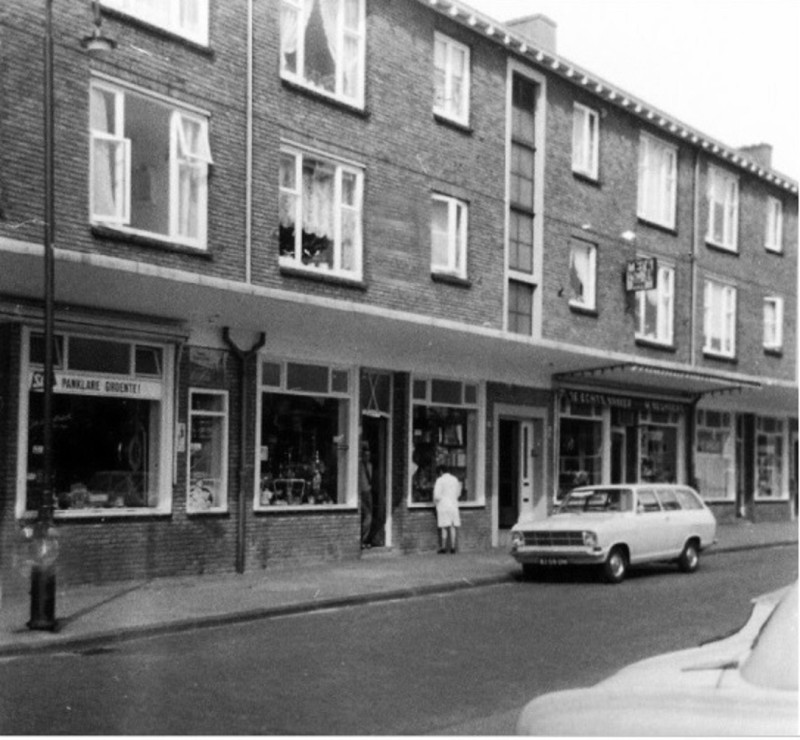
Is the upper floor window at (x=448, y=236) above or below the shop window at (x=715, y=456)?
above

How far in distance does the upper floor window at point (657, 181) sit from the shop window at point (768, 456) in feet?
18.9

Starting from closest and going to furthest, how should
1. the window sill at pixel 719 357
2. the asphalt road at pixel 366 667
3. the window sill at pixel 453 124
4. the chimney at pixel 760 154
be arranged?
the asphalt road at pixel 366 667, the chimney at pixel 760 154, the window sill at pixel 453 124, the window sill at pixel 719 357

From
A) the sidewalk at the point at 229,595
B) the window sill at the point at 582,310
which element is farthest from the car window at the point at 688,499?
the window sill at the point at 582,310

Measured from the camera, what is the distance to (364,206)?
17734 millimetres

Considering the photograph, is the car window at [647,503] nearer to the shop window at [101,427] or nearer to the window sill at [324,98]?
the shop window at [101,427]

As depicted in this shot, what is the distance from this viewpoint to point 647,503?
16844 mm

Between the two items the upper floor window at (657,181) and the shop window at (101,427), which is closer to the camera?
the shop window at (101,427)

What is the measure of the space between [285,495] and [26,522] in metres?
4.40

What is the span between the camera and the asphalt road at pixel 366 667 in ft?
23.2

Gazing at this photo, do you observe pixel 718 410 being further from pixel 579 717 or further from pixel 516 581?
pixel 579 717

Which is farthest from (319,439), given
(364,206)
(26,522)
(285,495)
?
(26,522)

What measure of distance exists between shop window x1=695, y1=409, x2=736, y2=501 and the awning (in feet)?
5.93

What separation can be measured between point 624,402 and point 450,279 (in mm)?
6321

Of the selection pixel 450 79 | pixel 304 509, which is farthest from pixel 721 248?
pixel 304 509
